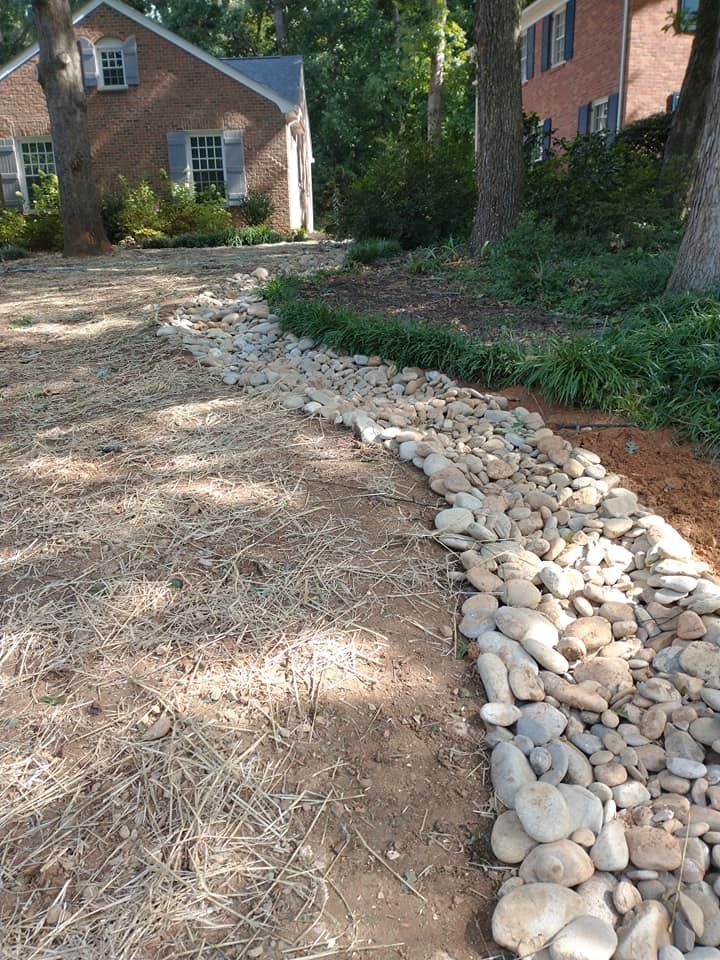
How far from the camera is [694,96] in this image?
25.8 ft

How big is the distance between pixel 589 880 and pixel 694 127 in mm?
8436

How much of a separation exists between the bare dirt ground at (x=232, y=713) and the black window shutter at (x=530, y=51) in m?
19.5

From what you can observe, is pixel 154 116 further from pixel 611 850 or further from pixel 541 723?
pixel 611 850

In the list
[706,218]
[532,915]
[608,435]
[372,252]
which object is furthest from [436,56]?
[532,915]

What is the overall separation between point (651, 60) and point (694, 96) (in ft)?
27.2

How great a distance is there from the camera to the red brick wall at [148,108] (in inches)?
611

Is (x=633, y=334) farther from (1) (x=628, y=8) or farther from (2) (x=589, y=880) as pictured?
(1) (x=628, y=8)

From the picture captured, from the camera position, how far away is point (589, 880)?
1602 mm

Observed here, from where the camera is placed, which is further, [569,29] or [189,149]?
[569,29]

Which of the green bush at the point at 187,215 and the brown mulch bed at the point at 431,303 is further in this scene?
the green bush at the point at 187,215

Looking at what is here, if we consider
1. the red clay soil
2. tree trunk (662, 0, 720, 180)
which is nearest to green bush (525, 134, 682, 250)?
tree trunk (662, 0, 720, 180)

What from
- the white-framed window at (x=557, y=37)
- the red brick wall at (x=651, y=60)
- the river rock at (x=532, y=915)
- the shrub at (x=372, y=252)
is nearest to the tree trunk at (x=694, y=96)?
the shrub at (x=372, y=252)

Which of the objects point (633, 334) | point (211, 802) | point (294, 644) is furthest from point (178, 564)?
point (633, 334)

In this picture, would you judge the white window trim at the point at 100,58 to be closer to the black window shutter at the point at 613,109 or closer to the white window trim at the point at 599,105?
the white window trim at the point at 599,105
